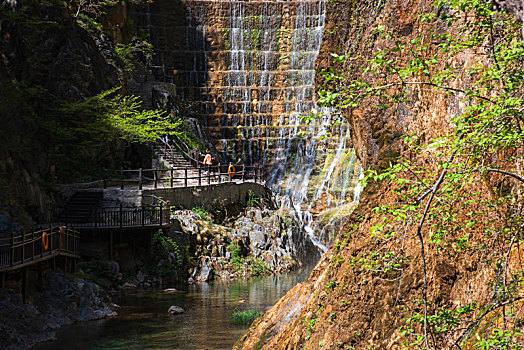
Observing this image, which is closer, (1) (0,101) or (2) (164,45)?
(1) (0,101)

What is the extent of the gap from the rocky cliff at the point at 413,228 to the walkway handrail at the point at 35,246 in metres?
7.44

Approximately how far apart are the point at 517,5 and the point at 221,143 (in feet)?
130

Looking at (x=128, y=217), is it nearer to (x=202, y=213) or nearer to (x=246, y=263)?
(x=202, y=213)

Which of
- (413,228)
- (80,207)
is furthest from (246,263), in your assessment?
(413,228)

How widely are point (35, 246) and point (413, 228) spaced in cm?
1213

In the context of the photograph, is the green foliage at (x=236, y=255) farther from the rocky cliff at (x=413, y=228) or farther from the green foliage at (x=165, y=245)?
the rocky cliff at (x=413, y=228)

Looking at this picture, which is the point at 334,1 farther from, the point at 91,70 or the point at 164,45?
the point at 164,45

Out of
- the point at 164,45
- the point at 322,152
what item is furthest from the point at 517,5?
the point at 164,45

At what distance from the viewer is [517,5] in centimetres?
406

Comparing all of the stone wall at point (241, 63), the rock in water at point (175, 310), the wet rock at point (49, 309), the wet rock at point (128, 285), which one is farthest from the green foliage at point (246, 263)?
the stone wall at point (241, 63)

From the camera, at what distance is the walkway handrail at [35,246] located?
15.3 metres

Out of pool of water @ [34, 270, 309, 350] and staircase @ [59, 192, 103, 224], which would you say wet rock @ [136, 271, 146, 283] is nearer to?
pool of water @ [34, 270, 309, 350]

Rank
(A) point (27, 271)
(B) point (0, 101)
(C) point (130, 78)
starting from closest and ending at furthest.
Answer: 1. (A) point (27, 271)
2. (B) point (0, 101)
3. (C) point (130, 78)

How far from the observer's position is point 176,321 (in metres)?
17.4
